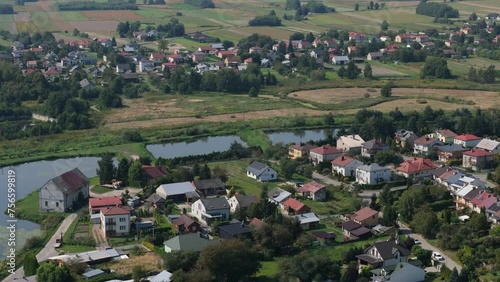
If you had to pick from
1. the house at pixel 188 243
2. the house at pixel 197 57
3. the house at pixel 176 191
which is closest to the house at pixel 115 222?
the house at pixel 188 243

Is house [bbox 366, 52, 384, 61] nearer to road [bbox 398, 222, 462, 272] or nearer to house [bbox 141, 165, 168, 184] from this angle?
house [bbox 141, 165, 168, 184]

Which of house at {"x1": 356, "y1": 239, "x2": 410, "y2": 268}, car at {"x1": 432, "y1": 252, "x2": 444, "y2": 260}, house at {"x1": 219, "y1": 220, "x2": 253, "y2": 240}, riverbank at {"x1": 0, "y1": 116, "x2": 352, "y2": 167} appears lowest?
riverbank at {"x1": 0, "y1": 116, "x2": 352, "y2": 167}

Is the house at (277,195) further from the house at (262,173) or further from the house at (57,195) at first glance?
the house at (57,195)

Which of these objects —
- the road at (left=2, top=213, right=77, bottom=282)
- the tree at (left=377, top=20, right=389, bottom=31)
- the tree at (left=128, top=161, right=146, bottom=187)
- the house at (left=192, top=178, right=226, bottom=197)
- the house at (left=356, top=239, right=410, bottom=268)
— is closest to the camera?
the road at (left=2, top=213, right=77, bottom=282)

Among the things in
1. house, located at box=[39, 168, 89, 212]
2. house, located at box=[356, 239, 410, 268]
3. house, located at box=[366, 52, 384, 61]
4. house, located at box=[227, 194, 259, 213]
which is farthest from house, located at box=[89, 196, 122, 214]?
house, located at box=[366, 52, 384, 61]

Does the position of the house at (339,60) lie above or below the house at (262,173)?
below

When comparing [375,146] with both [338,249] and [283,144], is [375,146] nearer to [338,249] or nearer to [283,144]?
[283,144]

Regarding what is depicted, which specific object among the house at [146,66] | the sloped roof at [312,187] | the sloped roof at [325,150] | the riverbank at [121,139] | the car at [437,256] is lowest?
the house at [146,66]

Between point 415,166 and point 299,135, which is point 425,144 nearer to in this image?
point 415,166
